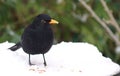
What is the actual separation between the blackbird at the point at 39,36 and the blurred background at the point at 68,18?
1.41 metres

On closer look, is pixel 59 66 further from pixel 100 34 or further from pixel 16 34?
pixel 100 34

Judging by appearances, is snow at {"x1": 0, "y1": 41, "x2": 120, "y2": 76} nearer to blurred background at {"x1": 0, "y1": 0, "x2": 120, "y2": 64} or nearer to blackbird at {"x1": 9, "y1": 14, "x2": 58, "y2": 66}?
blackbird at {"x1": 9, "y1": 14, "x2": 58, "y2": 66}

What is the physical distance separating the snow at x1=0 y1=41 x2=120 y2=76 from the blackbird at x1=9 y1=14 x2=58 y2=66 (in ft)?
0.22

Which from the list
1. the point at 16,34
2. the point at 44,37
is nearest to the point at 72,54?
the point at 44,37

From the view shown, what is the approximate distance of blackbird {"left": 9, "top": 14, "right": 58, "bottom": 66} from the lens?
2070 millimetres

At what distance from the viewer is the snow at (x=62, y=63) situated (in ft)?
6.66

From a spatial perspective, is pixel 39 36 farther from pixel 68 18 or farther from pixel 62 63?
pixel 68 18

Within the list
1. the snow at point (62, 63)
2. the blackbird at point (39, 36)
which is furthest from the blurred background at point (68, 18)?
the blackbird at point (39, 36)

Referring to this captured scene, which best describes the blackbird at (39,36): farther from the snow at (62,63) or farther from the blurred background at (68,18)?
the blurred background at (68,18)

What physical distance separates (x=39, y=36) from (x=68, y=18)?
67.4 inches

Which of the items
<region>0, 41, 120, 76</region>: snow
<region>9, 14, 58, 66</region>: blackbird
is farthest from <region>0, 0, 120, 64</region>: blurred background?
<region>9, 14, 58, 66</region>: blackbird

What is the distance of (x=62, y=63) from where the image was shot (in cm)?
217

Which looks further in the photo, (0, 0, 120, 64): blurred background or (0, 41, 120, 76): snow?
(0, 0, 120, 64): blurred background

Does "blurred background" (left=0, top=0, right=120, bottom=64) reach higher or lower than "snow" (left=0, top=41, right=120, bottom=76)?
higher
